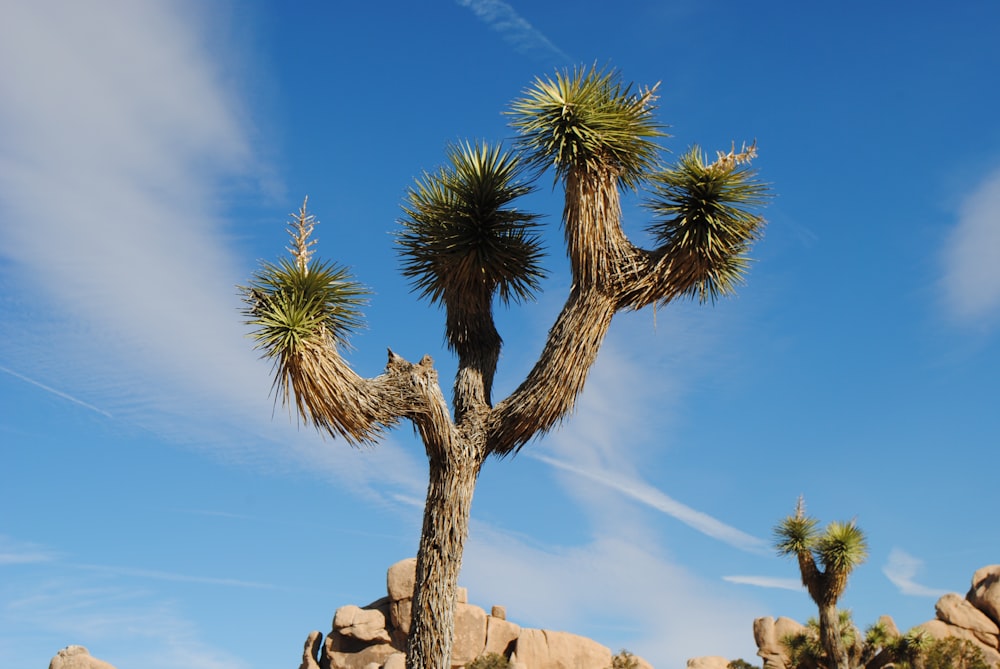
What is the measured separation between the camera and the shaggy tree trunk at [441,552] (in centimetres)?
948

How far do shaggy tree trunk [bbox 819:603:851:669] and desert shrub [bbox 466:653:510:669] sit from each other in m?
10.3

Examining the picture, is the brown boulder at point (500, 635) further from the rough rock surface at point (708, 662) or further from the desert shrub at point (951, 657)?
the desert shrub at point (951, 657)

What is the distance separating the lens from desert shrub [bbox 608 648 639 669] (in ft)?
99.8

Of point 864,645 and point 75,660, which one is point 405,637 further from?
point 864,645

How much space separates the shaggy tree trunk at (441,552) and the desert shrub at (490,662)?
20.6 meters

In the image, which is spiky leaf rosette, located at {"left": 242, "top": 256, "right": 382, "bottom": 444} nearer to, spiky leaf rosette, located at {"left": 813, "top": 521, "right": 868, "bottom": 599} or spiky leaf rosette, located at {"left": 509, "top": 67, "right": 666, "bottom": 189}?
spiky leaf rosette, located at {"left": 509, "top": 67, "right": 666, "bottom": 189}

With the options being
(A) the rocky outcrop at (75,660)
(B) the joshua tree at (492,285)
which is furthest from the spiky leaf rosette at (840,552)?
(A) the rocky outcrop at (75,660)

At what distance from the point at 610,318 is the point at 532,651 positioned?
941 inches

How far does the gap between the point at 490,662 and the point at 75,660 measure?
41.0 ft

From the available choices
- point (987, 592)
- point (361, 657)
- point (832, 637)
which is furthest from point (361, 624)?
point (987, 592)

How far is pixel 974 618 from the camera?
104 feet

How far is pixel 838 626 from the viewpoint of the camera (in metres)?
24.4

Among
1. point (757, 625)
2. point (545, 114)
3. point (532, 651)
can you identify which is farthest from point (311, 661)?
point (545, 114)

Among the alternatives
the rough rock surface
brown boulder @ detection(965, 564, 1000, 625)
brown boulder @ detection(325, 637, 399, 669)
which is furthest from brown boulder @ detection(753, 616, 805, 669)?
brown boulder @ detection(325, 637, 399, 669)
